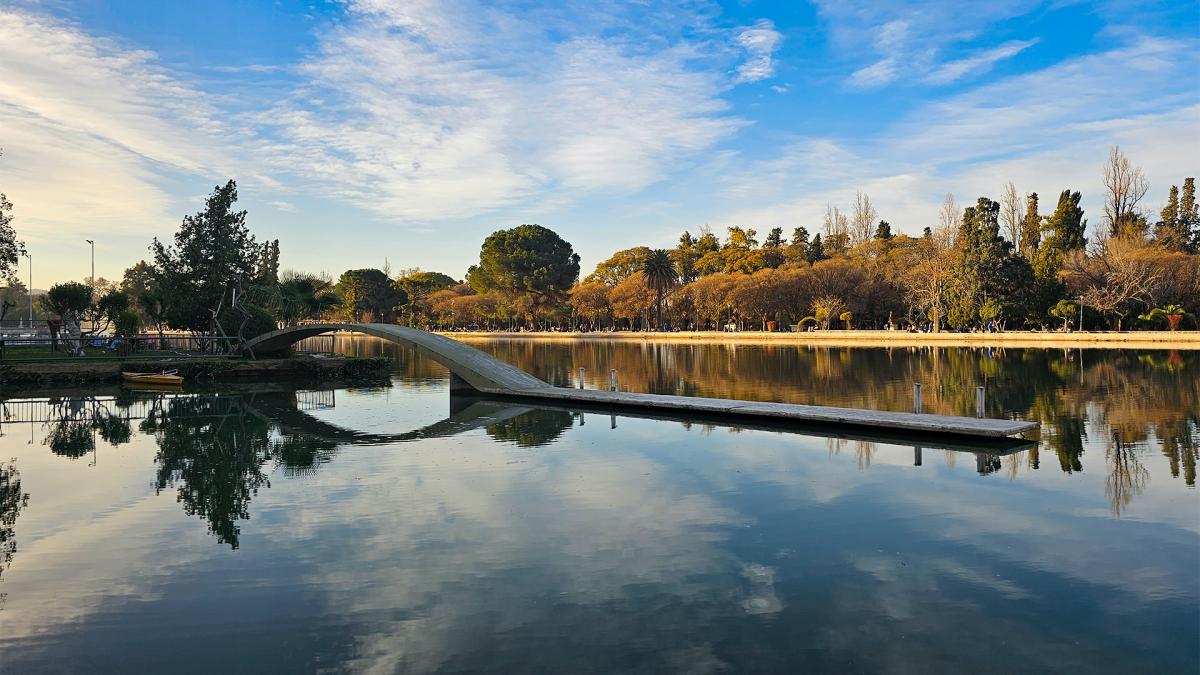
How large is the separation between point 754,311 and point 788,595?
263 ft

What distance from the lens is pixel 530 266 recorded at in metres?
115

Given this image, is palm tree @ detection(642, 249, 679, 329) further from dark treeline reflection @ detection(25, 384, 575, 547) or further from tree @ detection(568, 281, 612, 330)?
dark treeline reflection @ detection(25, 384, 575, 547)

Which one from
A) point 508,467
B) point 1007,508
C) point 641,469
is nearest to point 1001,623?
point 1007,508

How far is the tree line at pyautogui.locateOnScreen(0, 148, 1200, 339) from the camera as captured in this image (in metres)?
49.4

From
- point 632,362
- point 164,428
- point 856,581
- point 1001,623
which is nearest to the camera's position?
point 1001,623


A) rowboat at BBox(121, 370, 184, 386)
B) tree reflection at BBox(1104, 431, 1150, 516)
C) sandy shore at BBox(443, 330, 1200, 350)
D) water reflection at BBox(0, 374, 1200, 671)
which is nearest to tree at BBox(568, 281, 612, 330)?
sandy shore at BBox(443, 330, 1200, 350)

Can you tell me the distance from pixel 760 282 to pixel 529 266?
40.7 metres

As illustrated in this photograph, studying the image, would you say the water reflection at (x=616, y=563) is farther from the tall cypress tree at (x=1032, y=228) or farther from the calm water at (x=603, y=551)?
the tall cypress tree at (x=1032, y=228)

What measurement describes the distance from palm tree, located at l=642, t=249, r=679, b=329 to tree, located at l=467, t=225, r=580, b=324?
19181mm

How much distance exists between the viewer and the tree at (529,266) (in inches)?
4505

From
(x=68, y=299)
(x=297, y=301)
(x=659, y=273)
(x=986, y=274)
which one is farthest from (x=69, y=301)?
(x=986, y=274)

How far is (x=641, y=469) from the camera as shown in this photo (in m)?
16.1

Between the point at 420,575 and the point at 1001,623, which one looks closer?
the point at 1001,623

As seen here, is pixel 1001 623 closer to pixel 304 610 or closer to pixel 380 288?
pixel 304 610
